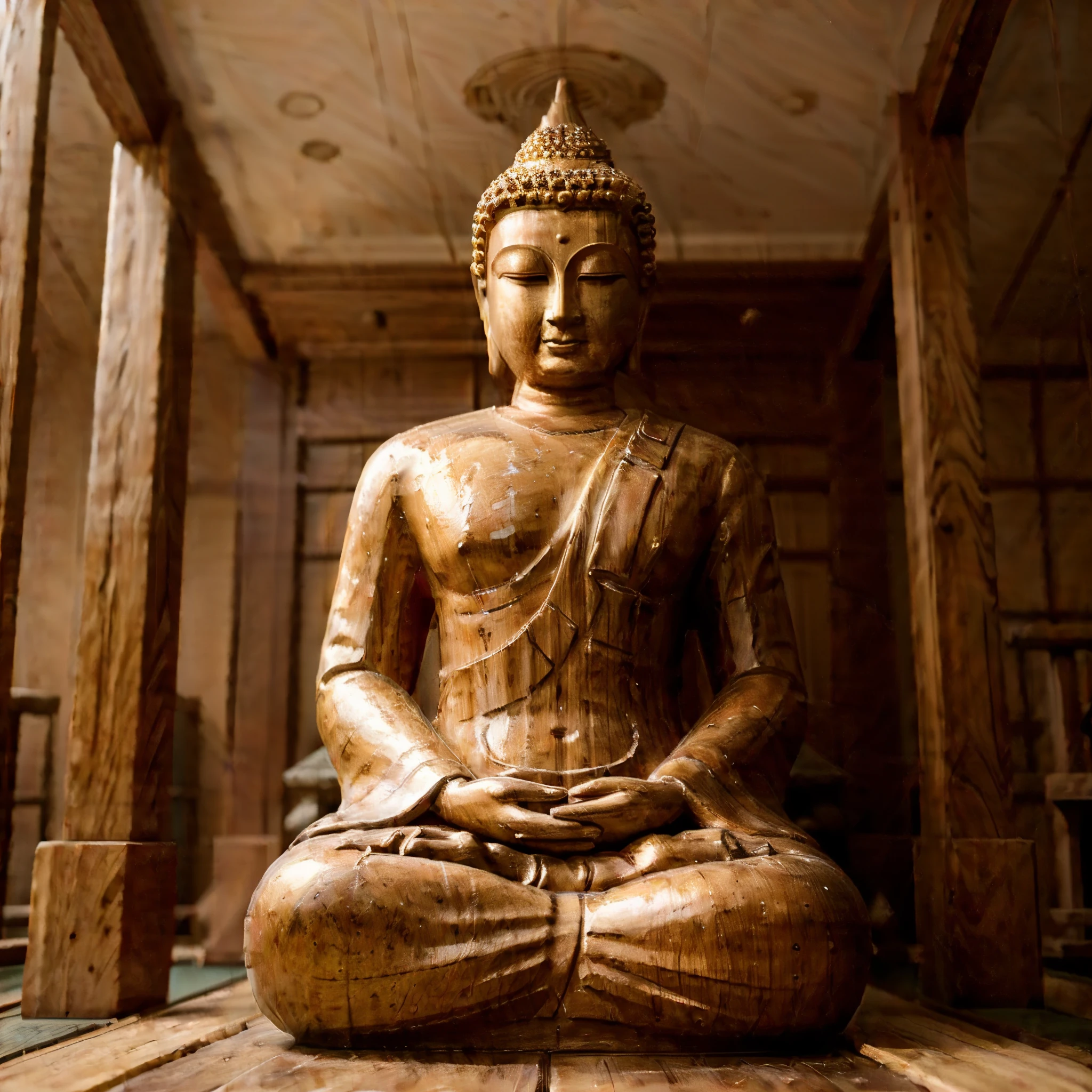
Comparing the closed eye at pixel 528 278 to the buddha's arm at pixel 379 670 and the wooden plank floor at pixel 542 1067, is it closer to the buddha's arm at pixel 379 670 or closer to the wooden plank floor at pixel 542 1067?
the buddha's arm at pixel 379 670

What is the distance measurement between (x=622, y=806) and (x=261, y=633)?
1.90 metres

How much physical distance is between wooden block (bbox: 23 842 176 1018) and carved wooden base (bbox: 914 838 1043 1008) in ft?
5.46

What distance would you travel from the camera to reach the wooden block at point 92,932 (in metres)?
2.51

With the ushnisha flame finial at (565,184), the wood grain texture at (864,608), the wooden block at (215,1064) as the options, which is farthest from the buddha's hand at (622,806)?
the wood grain texture at (864,608)

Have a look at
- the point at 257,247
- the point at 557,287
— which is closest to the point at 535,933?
the point at 557,287

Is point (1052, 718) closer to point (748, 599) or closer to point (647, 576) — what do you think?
point (748, 599)

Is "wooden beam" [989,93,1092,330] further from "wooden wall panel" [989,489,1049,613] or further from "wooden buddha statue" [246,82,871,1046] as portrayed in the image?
"wooden buddha statue" [246,82,871,1046]

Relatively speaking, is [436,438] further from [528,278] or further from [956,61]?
[956,61]

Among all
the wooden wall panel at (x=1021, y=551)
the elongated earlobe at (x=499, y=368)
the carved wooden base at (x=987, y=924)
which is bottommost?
the carved wooden base at (x=987, y=924)

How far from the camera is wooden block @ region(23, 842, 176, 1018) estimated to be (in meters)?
2.51

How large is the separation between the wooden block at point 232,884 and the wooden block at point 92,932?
29.7 inches

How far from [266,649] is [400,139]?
1.53 metres

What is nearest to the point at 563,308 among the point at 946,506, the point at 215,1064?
the point at 946,506

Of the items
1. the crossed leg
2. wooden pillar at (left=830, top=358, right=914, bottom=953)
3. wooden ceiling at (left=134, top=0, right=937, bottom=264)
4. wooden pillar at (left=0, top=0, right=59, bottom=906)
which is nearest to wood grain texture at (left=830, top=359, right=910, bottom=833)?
wooden pillar at (left=830, top=358, right=914, bottom=953)
